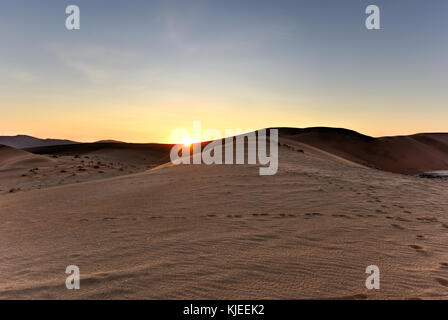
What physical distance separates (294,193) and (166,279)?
5.40 m

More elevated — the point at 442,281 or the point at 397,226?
the point at 397,226

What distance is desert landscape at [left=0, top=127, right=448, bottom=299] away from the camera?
3322 millimetres

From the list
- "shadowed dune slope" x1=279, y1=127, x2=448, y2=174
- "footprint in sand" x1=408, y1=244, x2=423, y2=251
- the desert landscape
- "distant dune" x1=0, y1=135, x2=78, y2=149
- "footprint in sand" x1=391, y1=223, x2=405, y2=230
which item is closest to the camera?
the desert landscape

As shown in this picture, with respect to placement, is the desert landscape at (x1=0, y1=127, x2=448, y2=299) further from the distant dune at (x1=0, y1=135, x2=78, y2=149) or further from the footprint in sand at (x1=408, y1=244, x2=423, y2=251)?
the distant dune at (x1=0, y1=135, x2=78, y2=149)

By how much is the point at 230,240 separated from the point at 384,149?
45.5m

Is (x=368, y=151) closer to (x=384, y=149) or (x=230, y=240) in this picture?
(x=384, y=149)

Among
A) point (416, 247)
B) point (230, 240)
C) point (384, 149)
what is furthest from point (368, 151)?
point (230, 240)

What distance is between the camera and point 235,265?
3.83 metres

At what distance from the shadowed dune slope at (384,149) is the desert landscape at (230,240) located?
2920 cm

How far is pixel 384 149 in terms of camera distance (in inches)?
1705

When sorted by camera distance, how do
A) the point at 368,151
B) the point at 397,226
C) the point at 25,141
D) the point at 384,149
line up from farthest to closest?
1. the point at 25,141
2. the point at 384,149
3. the point at 368,151
4. the point at 397,226

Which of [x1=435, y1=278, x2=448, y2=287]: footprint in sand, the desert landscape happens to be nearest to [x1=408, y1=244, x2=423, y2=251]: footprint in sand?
the desert landscape

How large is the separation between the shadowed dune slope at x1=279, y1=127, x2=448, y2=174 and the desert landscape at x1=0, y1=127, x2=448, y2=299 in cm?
2920

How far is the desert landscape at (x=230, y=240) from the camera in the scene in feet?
10.9
